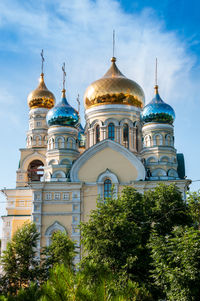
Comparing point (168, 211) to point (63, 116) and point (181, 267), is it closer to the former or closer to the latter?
point (181, 267)

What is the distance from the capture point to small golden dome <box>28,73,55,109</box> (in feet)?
88.7

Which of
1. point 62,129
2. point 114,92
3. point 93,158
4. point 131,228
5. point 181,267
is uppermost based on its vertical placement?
point 114,92

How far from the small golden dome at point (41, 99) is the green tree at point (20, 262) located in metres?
12.8

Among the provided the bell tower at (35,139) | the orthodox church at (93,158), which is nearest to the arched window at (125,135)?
the orthodox church at (93,158)

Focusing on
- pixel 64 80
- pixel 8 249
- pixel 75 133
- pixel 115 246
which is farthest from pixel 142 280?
pixel 64 80

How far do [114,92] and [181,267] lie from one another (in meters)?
15.7

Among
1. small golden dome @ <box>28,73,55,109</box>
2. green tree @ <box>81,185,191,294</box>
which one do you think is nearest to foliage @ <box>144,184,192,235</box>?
green tree @ <box>81,185,191,294</box>

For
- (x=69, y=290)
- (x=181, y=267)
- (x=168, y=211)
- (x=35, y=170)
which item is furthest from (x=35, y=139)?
(x=69, y=290)

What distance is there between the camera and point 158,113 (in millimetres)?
22047

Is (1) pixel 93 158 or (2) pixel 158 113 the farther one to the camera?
(2) pixel 158 113

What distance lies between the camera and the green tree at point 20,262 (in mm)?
13742

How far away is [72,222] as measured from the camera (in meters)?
20.4

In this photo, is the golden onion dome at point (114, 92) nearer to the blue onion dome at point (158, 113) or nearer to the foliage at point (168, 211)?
the blue onion dome at point (158, 113)

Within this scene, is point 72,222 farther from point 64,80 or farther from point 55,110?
point 64,80
